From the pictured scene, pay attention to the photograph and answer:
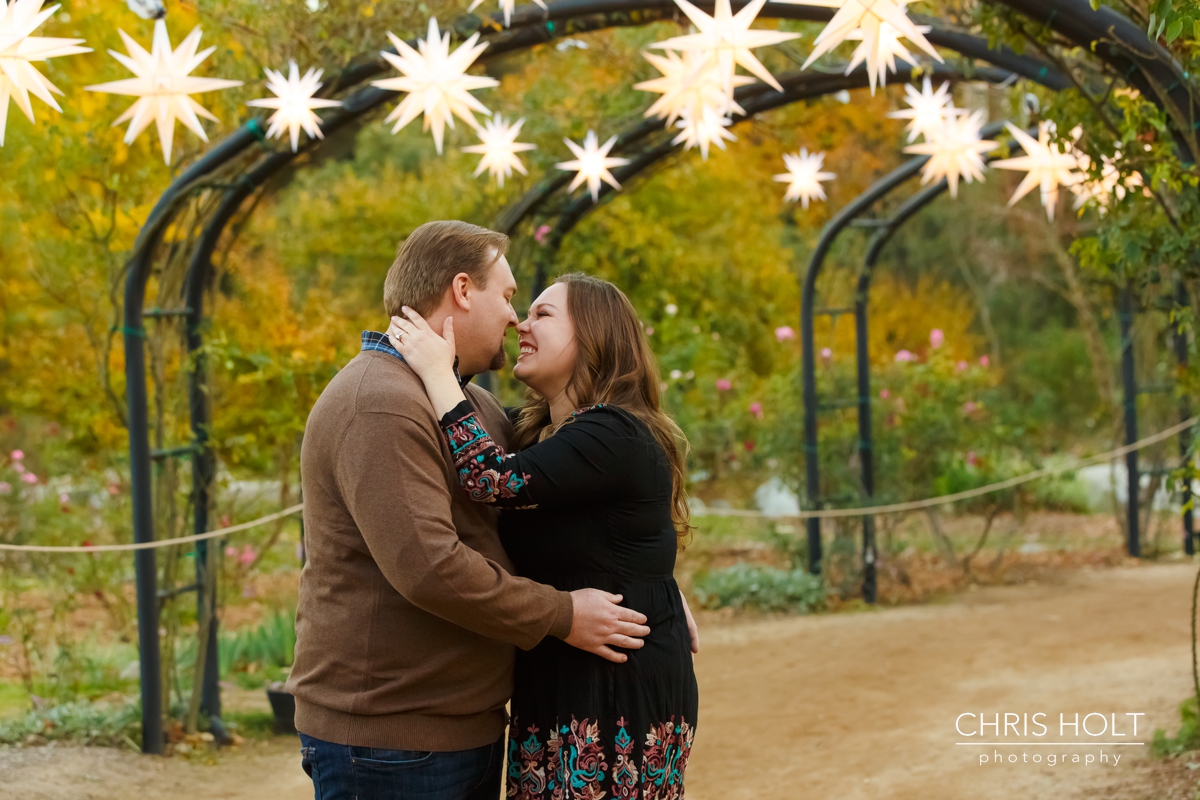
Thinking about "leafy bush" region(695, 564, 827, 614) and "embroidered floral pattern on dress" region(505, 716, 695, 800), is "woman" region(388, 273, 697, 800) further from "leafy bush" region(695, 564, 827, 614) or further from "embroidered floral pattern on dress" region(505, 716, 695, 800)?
"leafy bush" region(695, 564, 827, 614)

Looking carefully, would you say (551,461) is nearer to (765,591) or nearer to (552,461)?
(552,461)

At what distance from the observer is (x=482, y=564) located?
1.77 m

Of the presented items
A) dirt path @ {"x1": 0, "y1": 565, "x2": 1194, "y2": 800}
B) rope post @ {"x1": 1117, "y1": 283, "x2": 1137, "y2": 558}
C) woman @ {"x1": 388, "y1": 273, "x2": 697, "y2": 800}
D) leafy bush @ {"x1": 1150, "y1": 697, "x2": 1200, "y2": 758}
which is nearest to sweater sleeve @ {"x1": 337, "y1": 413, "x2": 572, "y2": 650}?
woman @ {"x1": 388, "y1": 273, "x2": 697, "y2": 800}

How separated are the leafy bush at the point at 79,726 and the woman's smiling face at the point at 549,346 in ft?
10.9

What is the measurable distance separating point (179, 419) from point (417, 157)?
933cm

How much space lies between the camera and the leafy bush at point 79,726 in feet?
14.6

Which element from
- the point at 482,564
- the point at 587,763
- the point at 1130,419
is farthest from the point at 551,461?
the point at 1130,419

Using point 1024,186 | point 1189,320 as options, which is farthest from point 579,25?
point 1189,320

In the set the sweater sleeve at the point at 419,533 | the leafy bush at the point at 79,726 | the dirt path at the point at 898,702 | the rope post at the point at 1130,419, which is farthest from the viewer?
the rope post at the point at 1130,419

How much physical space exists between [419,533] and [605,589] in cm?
43

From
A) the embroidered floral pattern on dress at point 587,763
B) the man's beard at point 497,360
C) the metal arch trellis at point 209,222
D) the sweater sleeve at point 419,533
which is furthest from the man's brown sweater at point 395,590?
the metal arch trellis at point 209,222

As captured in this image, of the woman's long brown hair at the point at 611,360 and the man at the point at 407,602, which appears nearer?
the man at the point at 407,602

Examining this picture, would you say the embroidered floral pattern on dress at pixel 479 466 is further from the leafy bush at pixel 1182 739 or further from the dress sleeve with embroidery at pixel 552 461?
the leafy bush at pixel 1182 739

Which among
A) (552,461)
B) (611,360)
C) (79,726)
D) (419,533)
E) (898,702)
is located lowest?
(898,702)
